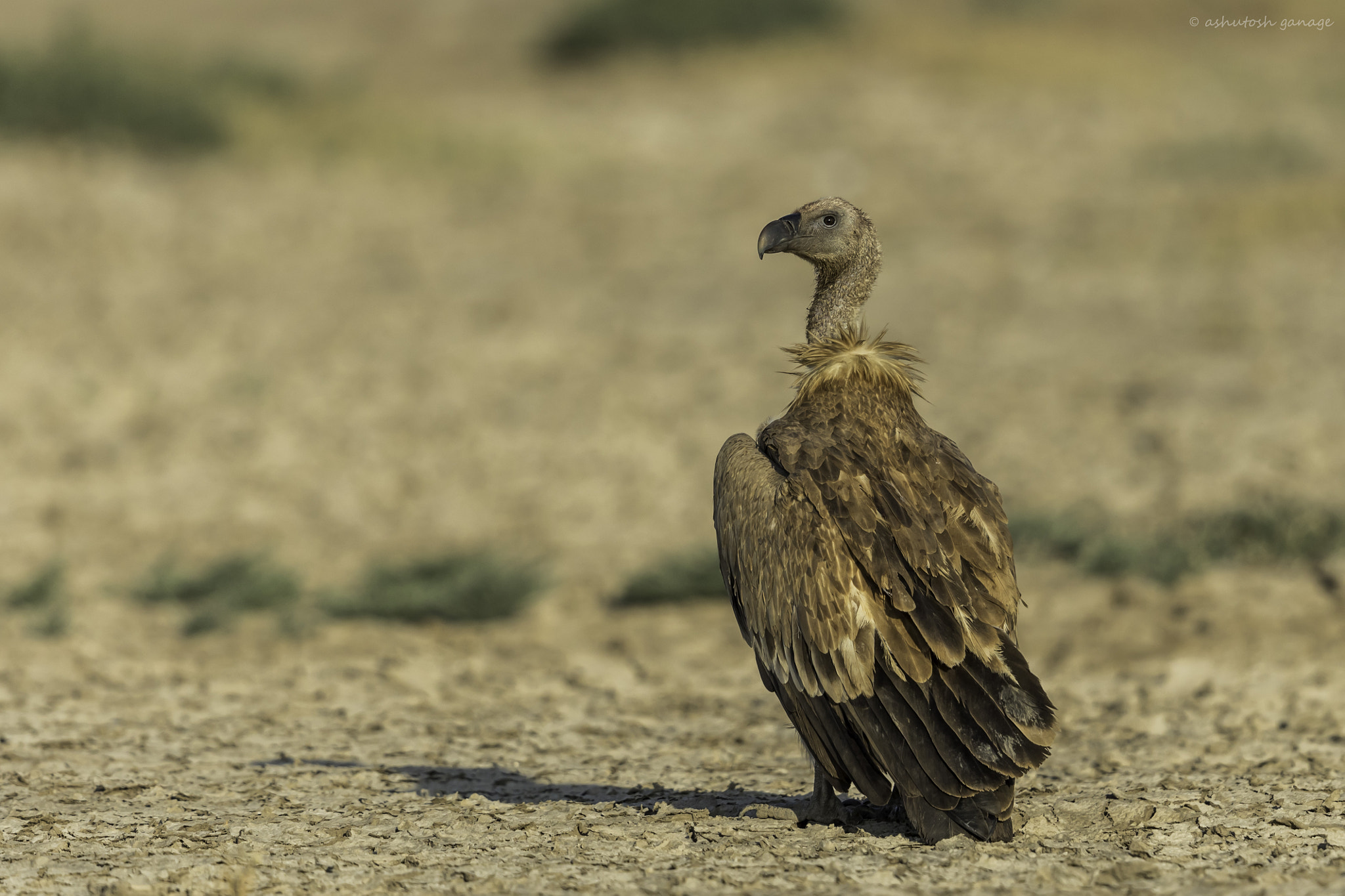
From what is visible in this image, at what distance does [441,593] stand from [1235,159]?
14.9m

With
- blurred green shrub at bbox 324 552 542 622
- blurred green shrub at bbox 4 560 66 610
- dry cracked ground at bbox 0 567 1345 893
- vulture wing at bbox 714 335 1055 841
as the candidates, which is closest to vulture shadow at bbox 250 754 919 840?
dry cracked ground at bbox 0 567 1345 893

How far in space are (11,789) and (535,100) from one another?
64.8ft

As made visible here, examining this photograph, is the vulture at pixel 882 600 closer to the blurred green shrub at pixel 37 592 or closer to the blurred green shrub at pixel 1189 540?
the blurred green shrub at pixel 1189 540

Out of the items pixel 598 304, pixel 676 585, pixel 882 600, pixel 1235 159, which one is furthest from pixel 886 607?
pixel 1235 159

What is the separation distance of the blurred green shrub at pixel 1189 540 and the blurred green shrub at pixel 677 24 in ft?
66.4

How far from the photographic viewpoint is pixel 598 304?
14.4m

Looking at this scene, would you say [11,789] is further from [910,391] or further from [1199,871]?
Result: [1199,871]

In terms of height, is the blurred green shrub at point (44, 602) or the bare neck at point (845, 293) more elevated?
the bare neck at point (845, 293)

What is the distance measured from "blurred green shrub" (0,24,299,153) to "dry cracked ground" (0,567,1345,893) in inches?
405

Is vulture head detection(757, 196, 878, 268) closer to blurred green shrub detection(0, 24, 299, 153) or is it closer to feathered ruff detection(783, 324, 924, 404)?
feathered ruff detection(783, 324, 924, 404)

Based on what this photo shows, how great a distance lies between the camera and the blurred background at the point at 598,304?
31.2 ft

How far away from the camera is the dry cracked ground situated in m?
4.43

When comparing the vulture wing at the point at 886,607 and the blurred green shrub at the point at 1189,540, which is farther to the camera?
the blurred green shrub at the point at 1189,540

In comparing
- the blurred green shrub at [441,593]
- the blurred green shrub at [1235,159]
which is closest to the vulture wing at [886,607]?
the blurred green shrub at [441,593]
